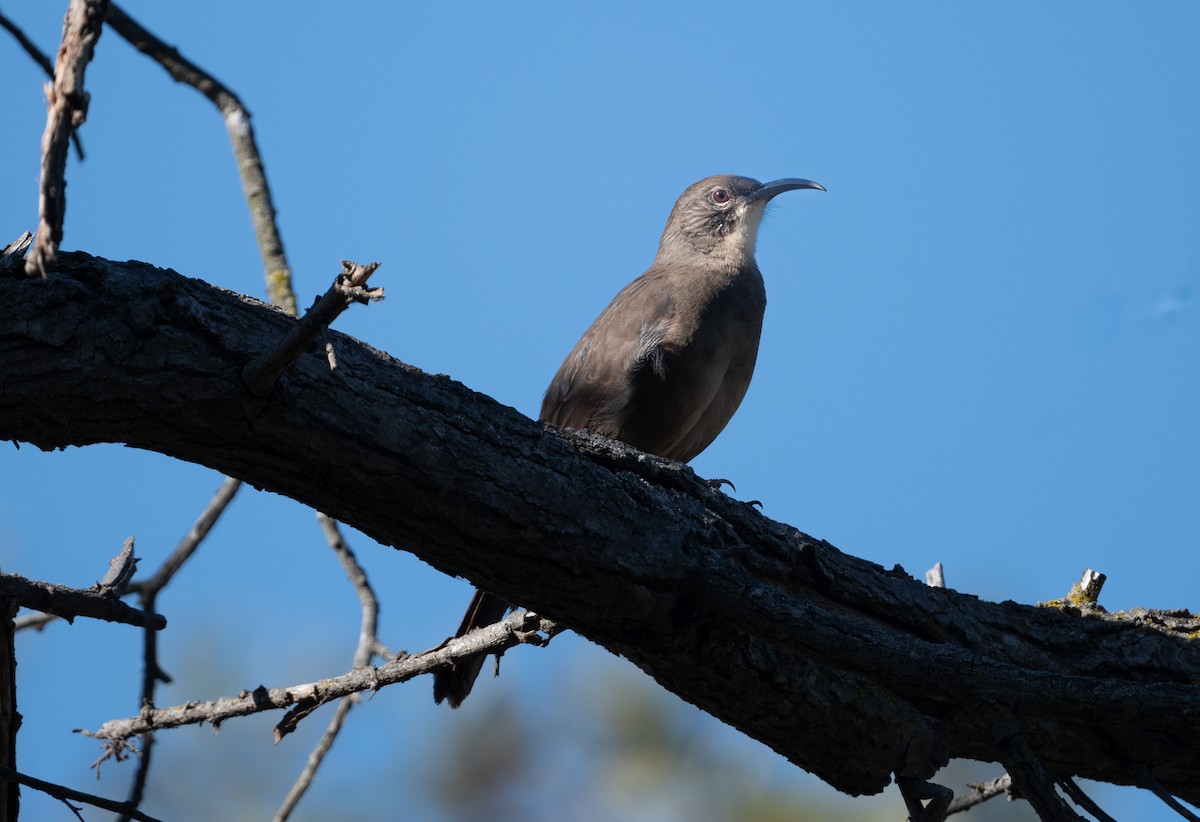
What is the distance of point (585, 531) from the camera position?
3.04m

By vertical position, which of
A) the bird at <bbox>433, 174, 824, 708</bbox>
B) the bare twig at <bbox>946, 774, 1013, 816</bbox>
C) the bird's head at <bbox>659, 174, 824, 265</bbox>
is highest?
the bird's head at <bbox>659, 174, 824, 265</bbox>

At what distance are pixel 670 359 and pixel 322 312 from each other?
10.9 feet

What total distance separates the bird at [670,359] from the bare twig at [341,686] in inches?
60.0

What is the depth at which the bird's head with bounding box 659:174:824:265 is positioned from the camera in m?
6.46

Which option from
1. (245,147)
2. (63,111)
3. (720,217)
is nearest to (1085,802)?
(63,111)

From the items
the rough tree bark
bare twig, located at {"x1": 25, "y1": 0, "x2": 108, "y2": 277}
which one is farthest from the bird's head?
bare twig, located at {"x1": 25, "y1": 0, "x2": 108, "y2": 277}

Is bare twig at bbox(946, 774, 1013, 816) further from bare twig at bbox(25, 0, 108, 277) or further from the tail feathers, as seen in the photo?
bare twig at bbox(25, 0, 108, 277)

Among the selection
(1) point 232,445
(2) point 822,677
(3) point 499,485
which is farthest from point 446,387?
(2) point 822,677

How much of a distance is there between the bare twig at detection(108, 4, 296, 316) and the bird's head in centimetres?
242

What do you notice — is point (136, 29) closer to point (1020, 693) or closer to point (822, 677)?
point (822, 677)

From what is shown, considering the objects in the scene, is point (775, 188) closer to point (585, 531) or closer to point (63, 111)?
point (585, 531)

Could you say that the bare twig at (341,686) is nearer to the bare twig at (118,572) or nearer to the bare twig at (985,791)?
the bare twig at (118,572)

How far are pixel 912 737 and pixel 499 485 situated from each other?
1687mm

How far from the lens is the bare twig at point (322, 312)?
2066 millimetres
